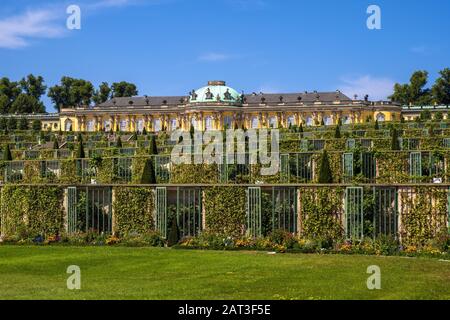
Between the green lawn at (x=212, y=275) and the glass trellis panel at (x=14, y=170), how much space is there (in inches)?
657

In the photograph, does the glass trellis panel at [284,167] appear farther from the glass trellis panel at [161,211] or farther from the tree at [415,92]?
the tree at [415,92]

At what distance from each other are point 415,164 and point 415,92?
8770cm

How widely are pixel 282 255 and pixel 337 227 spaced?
2.58 metres

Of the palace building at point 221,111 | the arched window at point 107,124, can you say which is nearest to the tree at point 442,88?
the palace building at point 221,111

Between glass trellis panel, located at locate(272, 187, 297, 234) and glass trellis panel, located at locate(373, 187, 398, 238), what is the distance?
2.05 metres

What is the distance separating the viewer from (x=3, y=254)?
1653cm

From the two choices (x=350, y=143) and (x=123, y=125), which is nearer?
(x=350, y=143)

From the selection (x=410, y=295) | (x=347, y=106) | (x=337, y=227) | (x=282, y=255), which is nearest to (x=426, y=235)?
(x=337, y=227)

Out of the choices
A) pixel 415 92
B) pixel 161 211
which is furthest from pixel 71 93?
pixel 161 211

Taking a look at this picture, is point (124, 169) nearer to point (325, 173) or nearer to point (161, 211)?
point (325, 173)

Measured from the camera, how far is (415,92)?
4348 inches

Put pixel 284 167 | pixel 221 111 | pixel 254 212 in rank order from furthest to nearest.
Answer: pixel 221 111
pixel 284 167
pixel 254 212

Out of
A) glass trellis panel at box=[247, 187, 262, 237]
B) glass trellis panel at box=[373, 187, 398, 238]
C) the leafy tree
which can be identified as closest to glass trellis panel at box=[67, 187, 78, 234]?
glass trellis panel at box=[247, 187, 262, 237]
